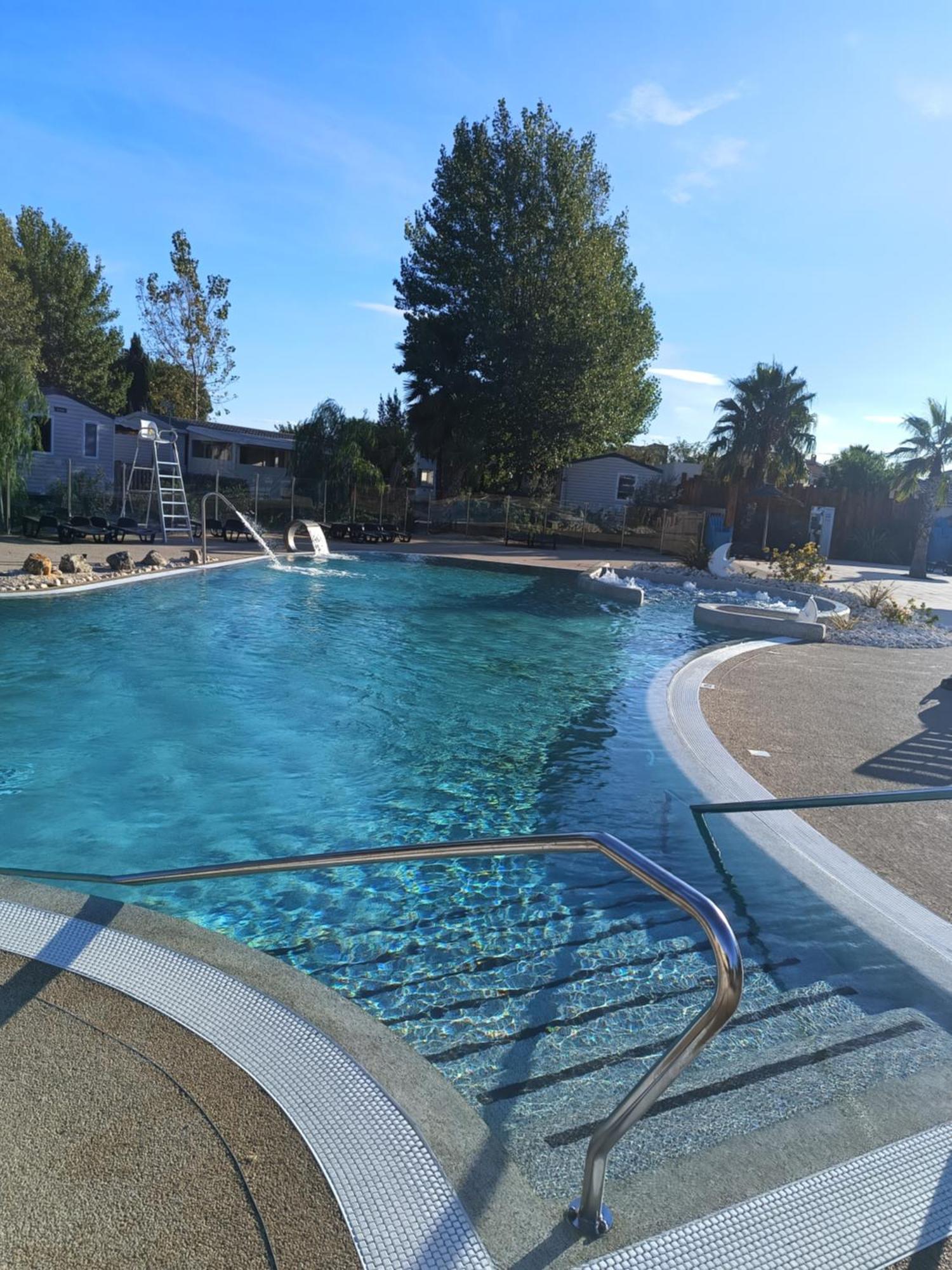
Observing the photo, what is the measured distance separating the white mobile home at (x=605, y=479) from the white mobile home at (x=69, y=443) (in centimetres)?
1977

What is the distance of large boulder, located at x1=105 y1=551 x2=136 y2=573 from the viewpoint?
1638 centimetres

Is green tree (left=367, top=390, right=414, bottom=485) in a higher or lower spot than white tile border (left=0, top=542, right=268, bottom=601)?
higher

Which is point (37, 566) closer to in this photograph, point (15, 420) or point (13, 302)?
point (15, 420)

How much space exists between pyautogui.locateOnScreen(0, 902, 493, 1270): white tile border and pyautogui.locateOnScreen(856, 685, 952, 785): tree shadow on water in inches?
204

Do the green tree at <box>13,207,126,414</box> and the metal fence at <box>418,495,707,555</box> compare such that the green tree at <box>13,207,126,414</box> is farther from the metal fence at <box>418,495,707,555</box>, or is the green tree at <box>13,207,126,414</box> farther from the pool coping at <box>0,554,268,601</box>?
the pool coping at <box>0,554,268,601</box>

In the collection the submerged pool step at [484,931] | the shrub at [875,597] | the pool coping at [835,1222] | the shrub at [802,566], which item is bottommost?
the submerged pool step at [484,931]

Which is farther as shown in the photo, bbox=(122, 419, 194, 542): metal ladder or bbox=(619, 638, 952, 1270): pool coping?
bbox=(122, 419, 194, 542): metal ladder

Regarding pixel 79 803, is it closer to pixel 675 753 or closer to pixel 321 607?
pixel 675 753

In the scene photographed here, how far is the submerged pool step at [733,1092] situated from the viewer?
264 cm

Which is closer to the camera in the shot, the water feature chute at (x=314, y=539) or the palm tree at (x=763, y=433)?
the water feature chute at (x=314, y=539)

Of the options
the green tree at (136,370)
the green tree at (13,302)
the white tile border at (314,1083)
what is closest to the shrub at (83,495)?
the green tree at (13,302)

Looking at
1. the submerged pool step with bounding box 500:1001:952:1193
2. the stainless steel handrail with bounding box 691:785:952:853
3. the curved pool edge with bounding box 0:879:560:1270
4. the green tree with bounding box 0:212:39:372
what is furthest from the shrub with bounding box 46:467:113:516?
the submerged pool step with bounding box 500:1001:952:1193

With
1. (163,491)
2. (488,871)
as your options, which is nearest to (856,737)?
(488,871)

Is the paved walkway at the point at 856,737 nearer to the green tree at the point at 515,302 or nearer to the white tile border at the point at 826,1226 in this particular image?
the white tile border at the point at 826,1226
